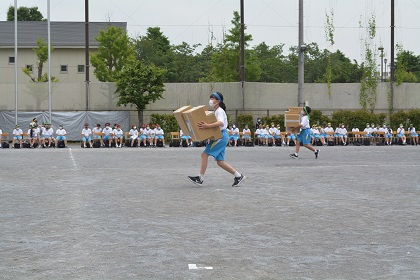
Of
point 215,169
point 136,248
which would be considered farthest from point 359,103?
point 136,248

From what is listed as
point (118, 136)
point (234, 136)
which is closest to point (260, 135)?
point (234, 136)

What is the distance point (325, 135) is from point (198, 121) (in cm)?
2848

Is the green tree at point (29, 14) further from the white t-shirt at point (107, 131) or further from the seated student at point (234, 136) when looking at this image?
the seated student at point (234, 136)

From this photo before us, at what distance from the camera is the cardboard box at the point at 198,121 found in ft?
48.0

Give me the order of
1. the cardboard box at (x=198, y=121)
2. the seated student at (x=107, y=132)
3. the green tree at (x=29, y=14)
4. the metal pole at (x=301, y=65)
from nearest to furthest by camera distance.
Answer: the cardboard box at (x=198, y=121)
the seated student at (x=107, y=132)
the metal pole at (x=301, y=65)
the green tree at (x=29, y=14)

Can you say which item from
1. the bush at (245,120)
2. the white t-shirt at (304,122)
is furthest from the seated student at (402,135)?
the white t-shirt at (304,122)

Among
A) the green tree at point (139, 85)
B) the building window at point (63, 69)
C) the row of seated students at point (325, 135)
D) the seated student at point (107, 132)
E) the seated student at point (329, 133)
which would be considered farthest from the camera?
the building window at point (63, 69)

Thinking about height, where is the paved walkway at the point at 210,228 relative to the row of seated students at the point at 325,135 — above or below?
below

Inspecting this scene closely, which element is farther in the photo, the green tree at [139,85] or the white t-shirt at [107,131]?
the green tree at [139,85]

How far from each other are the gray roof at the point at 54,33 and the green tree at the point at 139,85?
2888 centimetres

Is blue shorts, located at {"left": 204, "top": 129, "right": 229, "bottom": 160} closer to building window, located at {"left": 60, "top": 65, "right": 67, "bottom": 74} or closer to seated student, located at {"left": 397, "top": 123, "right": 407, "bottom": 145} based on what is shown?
seated student, located at {"left": 397, "top": 123, "right": 407, "bottom": 145}

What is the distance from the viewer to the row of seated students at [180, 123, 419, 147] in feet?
136

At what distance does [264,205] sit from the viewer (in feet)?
38.1

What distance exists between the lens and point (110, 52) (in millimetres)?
63406
